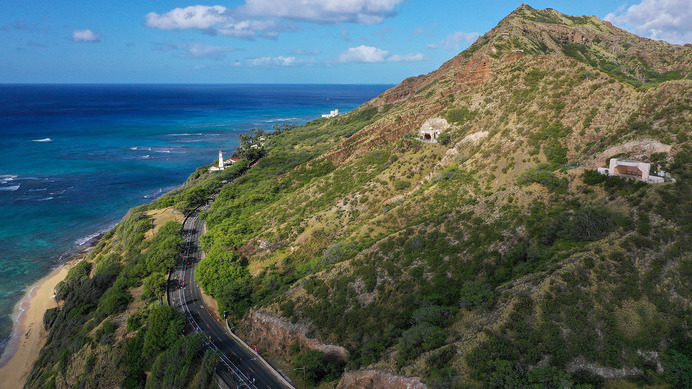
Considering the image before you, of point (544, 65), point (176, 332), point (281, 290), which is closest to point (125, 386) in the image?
point (176, 332)

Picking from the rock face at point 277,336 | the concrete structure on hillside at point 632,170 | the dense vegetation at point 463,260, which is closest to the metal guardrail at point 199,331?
the dense vegetation at point 463,260

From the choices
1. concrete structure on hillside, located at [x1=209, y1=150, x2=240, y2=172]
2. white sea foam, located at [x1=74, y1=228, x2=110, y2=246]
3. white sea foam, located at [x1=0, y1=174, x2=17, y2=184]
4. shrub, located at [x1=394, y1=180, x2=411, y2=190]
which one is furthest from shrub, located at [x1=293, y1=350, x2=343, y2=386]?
white sea foam, located at [x1=0, y1=174, x2=17, y2=184]

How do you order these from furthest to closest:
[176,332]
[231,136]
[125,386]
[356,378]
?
[231,136] < [176,332] < [125,386] < [356,378]

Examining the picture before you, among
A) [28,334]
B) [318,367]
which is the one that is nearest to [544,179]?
[318,367]

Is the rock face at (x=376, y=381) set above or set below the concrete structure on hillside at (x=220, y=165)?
below

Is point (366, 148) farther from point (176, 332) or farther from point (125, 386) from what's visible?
point (125, 386)

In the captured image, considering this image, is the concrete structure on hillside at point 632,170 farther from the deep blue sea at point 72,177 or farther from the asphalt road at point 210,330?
the deep blue sea at point 72,177
